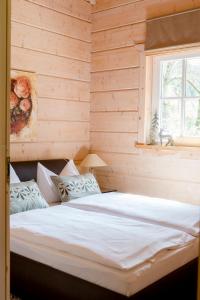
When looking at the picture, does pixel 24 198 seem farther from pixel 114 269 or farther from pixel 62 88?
pixel 62 88

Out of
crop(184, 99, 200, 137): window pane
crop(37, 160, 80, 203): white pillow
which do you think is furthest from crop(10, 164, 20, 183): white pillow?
crop(184, 99, 200, 137): window pane

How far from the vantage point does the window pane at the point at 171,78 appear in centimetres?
401

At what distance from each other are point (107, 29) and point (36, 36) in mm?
958

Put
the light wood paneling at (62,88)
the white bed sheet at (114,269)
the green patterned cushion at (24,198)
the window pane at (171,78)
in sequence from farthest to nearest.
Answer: the light wood paneling at (62,88) < the window pane at (171,78) < the green patterned cushion at (24,198) < the white bed sheet at (114,269)

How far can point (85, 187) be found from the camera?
3.79 m

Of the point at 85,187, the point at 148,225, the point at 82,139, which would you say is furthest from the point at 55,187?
the point at 148,225

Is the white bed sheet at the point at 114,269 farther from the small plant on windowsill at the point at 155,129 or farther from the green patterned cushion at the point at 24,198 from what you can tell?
the small plant on windowsill at the point at 155,129

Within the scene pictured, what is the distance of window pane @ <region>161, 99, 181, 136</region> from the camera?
4.03m

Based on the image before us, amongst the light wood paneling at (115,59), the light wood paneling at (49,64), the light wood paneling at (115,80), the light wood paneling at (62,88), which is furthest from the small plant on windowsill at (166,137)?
the light wood paneling at (49,64)

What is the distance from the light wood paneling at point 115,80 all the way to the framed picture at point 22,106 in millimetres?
937

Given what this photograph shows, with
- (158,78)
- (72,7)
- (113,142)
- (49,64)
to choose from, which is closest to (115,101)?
(113,142)

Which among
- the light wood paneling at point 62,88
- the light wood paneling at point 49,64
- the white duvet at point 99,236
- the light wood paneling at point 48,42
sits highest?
the light wood paneling at point 48,42

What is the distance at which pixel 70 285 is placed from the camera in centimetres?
212

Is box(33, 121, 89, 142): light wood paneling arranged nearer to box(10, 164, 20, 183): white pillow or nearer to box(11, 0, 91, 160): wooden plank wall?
box(11, 0, 91, 160): wooden plank wall
